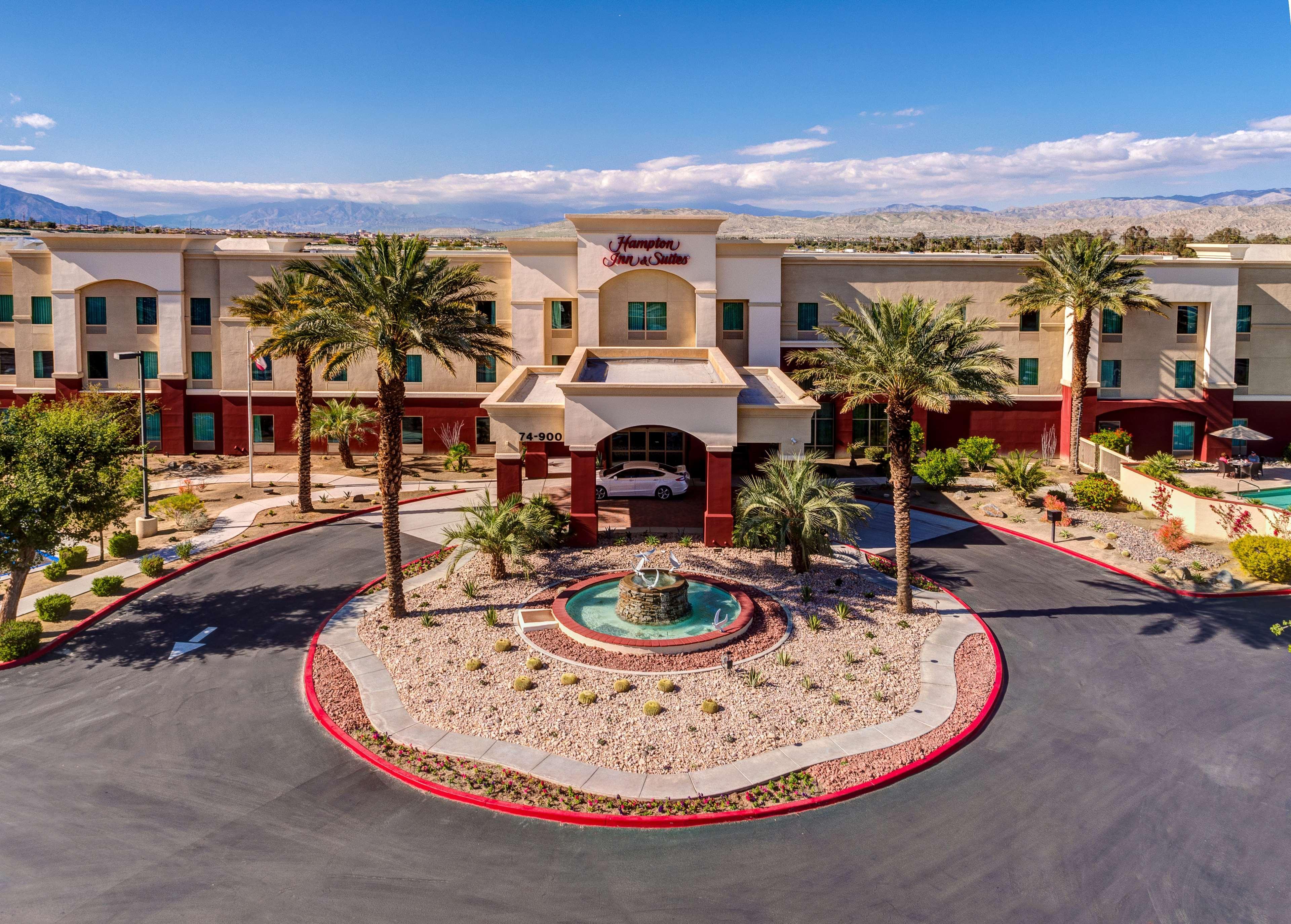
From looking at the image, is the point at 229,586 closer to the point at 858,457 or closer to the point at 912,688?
the point at 912,688

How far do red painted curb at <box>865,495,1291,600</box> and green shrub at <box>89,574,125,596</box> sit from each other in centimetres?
2510

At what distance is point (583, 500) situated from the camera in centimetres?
2772

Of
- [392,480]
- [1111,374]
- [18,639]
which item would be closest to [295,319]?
[392,480]

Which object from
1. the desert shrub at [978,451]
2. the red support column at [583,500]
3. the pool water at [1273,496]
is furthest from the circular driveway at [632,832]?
the pool water at [1273,496]

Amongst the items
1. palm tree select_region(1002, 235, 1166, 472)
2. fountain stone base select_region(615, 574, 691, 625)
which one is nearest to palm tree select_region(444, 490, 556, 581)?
fountain stone base select_region(615, 574, 691, 625)

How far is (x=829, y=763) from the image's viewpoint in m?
14.8

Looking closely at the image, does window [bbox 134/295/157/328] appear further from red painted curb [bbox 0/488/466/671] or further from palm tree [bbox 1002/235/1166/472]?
palm tree [bbox 1002/235/1166/472]

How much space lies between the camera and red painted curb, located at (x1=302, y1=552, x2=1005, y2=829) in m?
13.1

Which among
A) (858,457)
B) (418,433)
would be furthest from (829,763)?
(418,433)

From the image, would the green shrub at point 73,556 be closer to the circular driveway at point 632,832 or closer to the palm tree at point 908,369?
the circular driveway at point 632,832

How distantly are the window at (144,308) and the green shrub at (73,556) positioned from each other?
74.3ft

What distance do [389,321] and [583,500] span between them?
385 inches

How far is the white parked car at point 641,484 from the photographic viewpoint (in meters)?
34.5

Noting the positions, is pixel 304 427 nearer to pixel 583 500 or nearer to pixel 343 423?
pixel 343 423
